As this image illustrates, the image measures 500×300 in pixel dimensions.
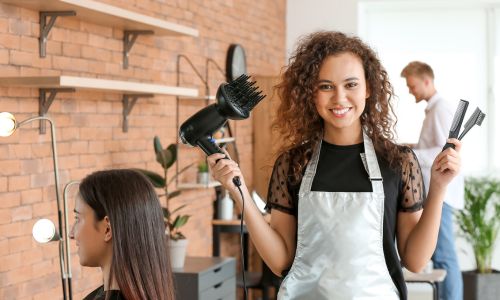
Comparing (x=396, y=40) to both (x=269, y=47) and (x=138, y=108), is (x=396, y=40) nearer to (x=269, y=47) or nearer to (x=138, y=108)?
(x=269, y=47)

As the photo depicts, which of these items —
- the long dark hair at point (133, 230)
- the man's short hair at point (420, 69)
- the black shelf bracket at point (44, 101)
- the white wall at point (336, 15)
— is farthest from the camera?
the white wall at point (336, 15)

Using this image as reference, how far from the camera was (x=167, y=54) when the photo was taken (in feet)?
16.1

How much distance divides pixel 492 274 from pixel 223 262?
2813 millimetres

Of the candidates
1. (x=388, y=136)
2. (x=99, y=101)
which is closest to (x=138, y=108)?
(x=99, y=101)

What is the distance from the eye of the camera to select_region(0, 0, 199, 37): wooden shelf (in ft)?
10.9

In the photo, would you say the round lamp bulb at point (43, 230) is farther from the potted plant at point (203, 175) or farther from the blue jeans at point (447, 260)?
the blue jeans at point (447, 260)

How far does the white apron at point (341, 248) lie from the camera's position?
6.79 feet

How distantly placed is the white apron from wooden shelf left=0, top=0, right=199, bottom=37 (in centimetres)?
162

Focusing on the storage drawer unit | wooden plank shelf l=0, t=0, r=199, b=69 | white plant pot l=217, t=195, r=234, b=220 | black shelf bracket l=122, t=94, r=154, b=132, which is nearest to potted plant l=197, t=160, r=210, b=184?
white plant pot l=217, t=195, r=234, b=220

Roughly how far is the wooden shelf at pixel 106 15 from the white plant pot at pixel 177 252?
41.1 inches

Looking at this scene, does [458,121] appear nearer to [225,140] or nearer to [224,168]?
[224,168]

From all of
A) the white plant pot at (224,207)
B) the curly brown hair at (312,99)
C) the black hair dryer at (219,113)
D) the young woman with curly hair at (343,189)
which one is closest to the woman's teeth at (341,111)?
the young woman with curly hair at (343,189)

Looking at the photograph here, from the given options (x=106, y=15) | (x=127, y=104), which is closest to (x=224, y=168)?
(x=106, y=15)

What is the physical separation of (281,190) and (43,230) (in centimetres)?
90
